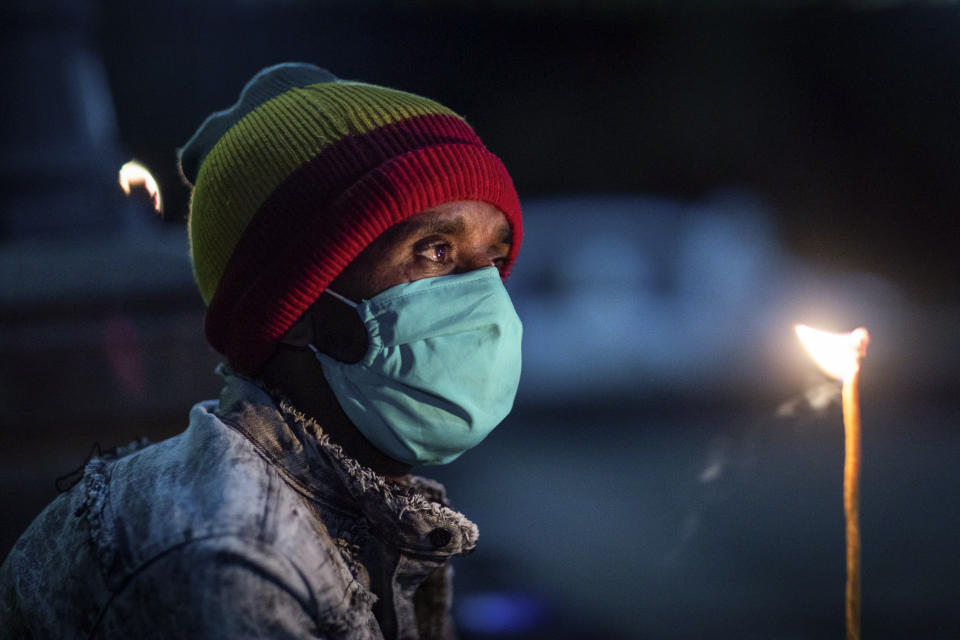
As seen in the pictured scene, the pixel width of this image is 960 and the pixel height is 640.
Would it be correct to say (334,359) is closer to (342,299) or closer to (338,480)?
(342,299)

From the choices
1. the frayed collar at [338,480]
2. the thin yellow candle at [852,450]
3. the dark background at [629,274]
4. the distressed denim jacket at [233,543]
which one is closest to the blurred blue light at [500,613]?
the dark background at [629,274]

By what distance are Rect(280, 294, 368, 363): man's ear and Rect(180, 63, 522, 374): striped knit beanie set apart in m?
0.04

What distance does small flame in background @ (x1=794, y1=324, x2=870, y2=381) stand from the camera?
52.3 inches

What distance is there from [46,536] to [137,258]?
3431 mm

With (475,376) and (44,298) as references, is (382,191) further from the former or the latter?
(44,298)

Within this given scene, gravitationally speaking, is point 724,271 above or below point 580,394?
above

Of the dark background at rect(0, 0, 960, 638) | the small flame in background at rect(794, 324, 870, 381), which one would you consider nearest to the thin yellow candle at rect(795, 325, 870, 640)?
the small flame in background at rect(794, 324, 870, 381)

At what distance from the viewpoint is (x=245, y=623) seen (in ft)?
4.07

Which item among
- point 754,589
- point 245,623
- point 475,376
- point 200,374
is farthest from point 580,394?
point 245,623

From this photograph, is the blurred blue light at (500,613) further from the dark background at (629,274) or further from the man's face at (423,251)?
the man's face at (423,251)

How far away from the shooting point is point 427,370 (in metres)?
1.63

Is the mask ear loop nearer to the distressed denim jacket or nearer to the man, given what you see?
the man

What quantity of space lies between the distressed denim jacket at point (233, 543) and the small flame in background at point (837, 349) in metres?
0.93

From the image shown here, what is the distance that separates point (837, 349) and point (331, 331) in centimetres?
117
